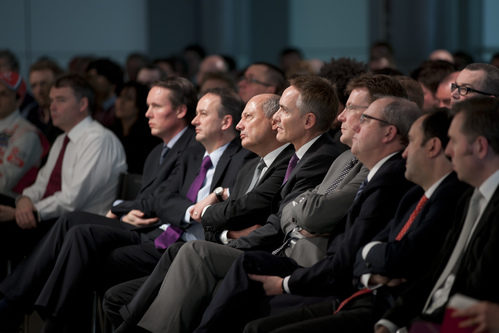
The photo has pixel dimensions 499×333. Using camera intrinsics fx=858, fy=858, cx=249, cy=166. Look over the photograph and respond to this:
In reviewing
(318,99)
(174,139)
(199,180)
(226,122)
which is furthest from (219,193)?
(174,139)

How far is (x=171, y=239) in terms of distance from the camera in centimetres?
499

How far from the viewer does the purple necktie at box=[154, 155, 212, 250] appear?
16.4 feet

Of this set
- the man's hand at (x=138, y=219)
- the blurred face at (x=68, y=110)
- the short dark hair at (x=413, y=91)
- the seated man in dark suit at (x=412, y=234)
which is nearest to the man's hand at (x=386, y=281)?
the seated man in dark suit at (x=412, y=234)

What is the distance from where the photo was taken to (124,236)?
5180 millimetres

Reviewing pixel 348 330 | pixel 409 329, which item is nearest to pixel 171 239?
pixel 348 330

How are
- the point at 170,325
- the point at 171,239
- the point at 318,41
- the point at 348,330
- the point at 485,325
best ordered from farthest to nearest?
the point at 318,41 → the point at 171,239 → the point at 170,325 → the point at 348,330 → the point at 485,325

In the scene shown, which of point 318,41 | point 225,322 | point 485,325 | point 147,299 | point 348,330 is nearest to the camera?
point 485,325

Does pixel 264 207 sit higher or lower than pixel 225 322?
higher

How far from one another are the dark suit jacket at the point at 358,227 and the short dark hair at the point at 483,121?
1.93ft

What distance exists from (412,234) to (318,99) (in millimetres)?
1468

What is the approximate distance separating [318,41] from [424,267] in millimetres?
11178

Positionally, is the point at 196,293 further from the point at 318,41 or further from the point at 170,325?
the point at 318,41

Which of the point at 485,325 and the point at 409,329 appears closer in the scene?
the point at 485,325

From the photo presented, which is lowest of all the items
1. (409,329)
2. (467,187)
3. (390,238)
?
(409,329)
